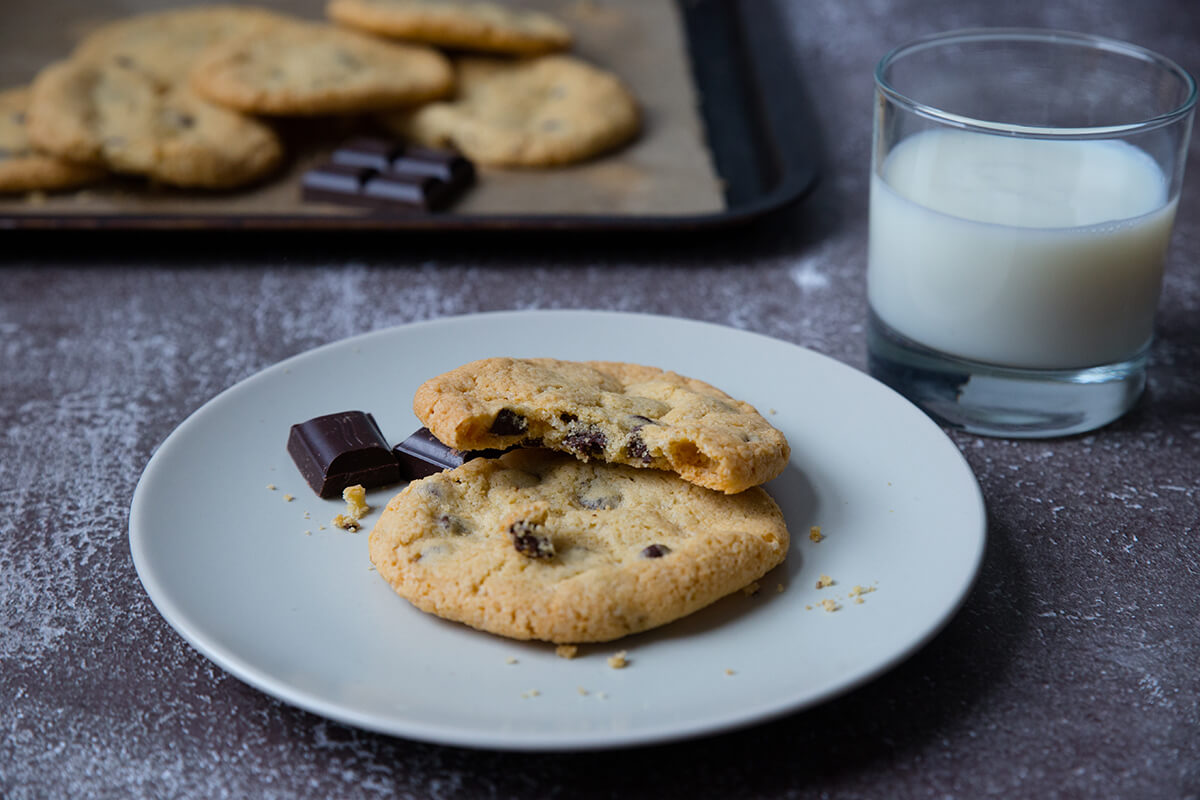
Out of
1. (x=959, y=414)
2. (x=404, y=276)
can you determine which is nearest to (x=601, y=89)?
(x=404, y=276)

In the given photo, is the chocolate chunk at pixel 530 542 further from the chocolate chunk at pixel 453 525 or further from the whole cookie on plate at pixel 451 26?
the whole cookie on plate at pixel 451 26

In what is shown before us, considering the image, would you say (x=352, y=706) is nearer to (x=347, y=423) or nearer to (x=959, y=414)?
(x=347, y=423)

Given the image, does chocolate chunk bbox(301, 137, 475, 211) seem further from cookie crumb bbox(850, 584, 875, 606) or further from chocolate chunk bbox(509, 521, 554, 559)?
cookie crumb bbox(850, 584, 875, 606)

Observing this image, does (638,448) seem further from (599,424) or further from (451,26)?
(451,26)

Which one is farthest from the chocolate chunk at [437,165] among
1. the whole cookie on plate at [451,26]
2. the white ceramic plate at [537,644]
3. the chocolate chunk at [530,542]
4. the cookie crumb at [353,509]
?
the chocolate chunk at [530,542]

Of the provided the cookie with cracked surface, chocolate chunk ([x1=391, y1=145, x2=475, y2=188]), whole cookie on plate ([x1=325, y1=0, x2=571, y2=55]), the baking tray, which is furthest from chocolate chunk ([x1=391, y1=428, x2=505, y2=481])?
whole cookie on plate ([x1=325, y1=0, x2=571, y2=55])

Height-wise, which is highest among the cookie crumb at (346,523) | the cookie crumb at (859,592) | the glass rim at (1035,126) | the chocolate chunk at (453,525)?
the glass rim at (1035,126)
